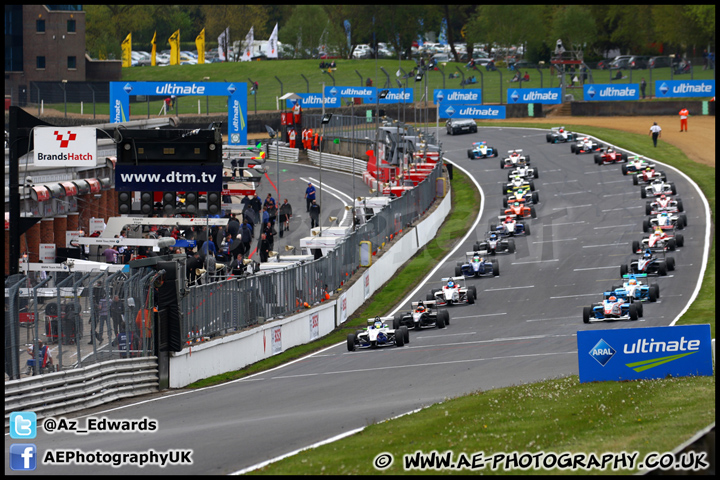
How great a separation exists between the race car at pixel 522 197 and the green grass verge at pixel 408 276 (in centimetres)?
172

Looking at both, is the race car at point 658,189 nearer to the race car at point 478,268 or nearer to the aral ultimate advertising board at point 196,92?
the race car at point 478,268

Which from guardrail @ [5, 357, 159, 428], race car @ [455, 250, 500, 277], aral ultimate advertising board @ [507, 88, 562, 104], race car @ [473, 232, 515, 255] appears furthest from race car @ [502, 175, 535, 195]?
guardrail @ [5, 357, 159, 428]

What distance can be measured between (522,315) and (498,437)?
644 inches

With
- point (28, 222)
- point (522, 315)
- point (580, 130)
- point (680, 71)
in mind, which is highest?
point (680, 71)

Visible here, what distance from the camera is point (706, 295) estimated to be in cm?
2958

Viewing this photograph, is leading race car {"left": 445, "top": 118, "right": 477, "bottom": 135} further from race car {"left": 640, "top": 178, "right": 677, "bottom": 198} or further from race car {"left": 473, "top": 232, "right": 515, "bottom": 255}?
race car {"left": 473, "top": 232, "right": 515, "bottom": 255}

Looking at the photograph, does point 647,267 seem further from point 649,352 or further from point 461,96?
point 461,96

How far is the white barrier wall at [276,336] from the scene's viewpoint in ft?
66.7

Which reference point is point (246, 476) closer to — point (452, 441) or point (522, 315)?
point (452, 441)

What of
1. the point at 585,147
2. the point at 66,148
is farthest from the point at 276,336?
the point at 585,147

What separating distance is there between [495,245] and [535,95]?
1494 inches

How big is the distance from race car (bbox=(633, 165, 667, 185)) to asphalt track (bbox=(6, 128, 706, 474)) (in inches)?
20.9

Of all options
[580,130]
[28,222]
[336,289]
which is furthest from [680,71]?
[28,222]

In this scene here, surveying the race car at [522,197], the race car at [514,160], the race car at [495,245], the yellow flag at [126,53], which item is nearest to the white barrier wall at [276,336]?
the race car at [495,245]
